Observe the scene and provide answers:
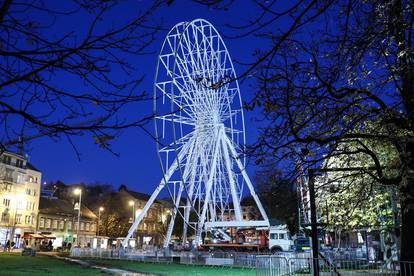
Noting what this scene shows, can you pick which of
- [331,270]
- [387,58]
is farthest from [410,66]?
[331,270]

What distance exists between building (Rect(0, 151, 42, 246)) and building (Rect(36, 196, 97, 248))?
2025 millimetres

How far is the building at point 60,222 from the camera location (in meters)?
78.3

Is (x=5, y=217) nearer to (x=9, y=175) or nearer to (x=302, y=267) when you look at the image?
(x=9, y=175)

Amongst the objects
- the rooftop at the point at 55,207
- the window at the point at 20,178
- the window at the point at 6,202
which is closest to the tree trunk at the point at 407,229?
the window at the point at 6,202

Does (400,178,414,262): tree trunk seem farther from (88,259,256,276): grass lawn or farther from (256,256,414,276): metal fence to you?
(88,259,256,276): grass lawn

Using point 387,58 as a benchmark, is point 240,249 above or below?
below

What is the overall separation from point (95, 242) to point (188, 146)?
40.1 meters

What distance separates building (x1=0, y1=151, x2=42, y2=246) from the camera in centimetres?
6906

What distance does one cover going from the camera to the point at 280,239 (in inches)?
1609

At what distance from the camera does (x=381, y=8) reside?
27.4 feet

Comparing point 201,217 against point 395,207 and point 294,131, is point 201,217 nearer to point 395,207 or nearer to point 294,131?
point 395,207

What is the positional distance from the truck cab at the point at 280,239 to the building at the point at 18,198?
4119 cm

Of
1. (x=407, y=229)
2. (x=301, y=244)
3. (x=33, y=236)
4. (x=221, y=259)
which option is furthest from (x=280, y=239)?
(x=33, y=236)

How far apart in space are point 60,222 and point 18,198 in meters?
11.3
